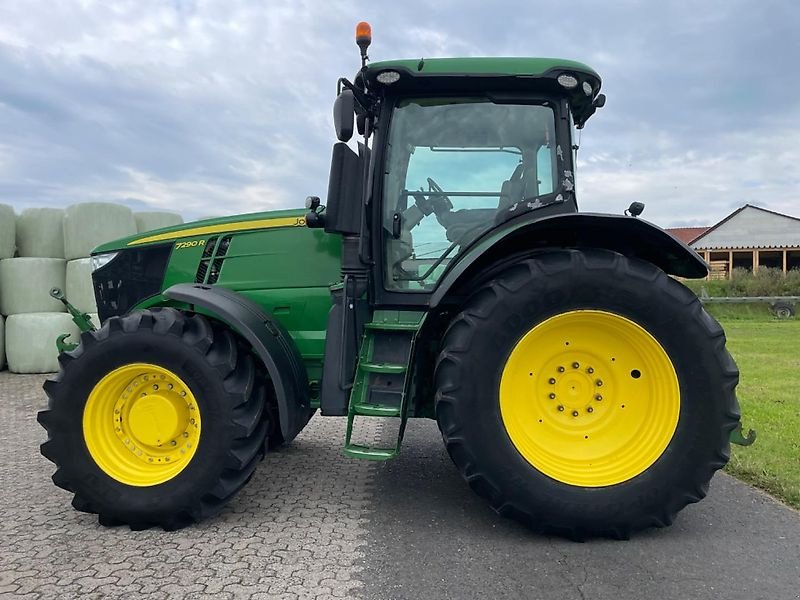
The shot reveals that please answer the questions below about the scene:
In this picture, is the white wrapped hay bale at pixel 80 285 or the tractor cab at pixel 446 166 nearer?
the tractor cab at pixel 446 166

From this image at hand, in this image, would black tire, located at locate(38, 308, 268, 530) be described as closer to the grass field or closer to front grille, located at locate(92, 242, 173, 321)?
front grille, located at locate(92, 242, 173, 321)

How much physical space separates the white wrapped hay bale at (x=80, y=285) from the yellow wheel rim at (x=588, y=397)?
789 cm

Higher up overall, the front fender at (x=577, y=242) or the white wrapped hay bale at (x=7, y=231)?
the white wrapped hay bale at (x=7, y=231)

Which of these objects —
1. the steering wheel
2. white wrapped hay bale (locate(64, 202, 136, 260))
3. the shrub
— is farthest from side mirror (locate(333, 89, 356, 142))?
the shrub

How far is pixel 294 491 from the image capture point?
3.69 m

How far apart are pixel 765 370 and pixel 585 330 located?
7.41 meters

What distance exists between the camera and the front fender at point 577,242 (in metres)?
3.01

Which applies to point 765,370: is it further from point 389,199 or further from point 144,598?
point 144,598

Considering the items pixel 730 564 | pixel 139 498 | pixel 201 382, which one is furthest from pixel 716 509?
pixel 139 498


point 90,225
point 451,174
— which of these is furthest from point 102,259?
point 90,225

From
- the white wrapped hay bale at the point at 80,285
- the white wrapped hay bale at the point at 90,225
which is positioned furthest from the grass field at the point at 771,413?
the white wrapped hay bale at the point at 80,285

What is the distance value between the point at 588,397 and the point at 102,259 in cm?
329

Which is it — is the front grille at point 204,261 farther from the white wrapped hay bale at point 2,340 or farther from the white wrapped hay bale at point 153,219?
the white wrapped hay bale at point 2,340

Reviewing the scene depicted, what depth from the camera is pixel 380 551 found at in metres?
2.85
